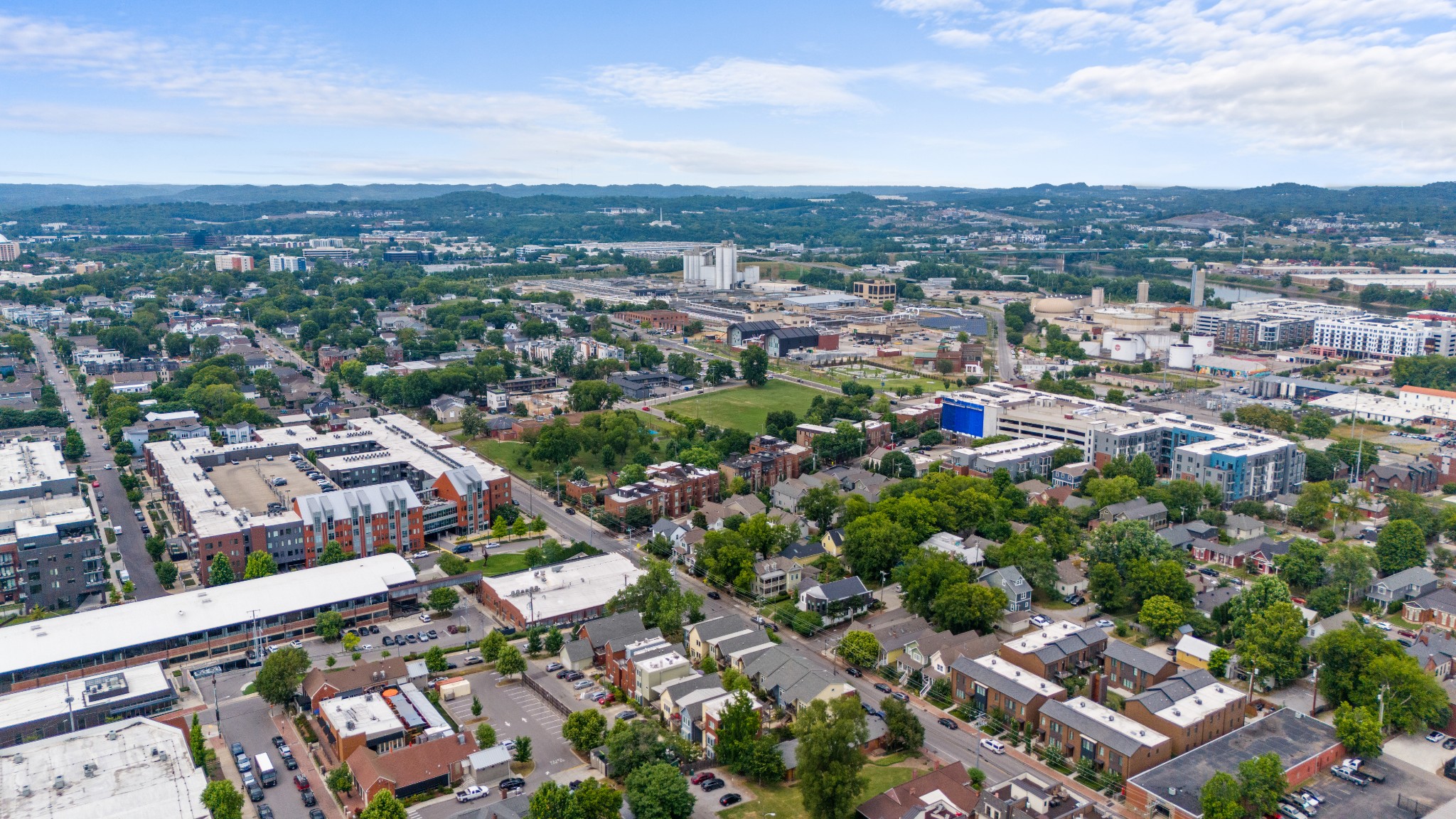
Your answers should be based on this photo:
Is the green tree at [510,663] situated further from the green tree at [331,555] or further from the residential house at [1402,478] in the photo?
the residential house at [1402,478]

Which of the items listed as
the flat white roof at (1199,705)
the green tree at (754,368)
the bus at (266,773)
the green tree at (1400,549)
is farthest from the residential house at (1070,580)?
the green tree at (754,368)

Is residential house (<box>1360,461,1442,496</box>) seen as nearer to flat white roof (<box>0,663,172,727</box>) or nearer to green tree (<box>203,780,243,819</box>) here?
green tree (<box>203,780,243,819</box>)

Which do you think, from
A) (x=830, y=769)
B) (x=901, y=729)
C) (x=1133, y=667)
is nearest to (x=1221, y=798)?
(x=1133, y=667)

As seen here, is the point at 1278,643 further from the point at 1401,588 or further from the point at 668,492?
the point at 668,492

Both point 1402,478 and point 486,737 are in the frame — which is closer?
point 486,737

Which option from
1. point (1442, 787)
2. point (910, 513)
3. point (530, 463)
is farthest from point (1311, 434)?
point (530, 463)

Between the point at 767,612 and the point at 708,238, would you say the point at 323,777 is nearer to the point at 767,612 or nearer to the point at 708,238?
the point at 767,612
